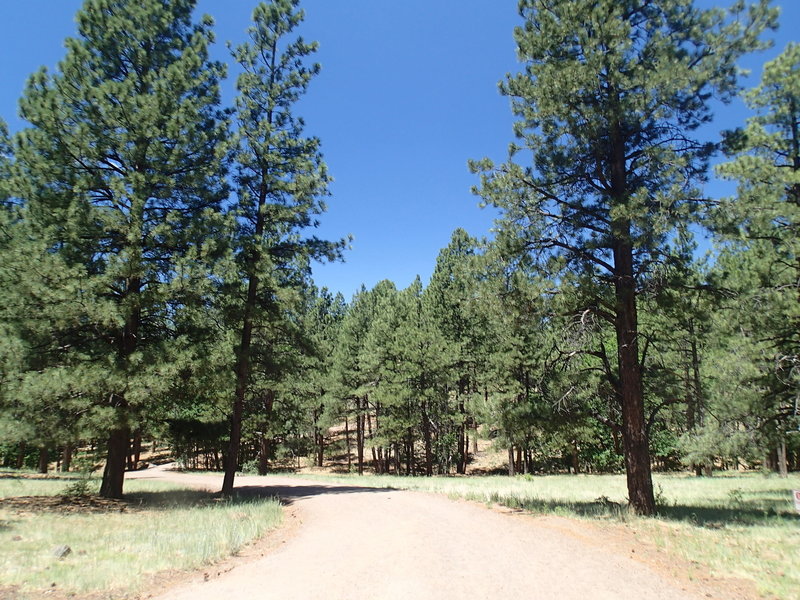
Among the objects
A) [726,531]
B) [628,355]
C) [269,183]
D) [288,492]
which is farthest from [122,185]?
[726,531]

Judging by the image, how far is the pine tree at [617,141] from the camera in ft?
30.8

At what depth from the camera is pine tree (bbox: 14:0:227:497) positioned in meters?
11.0

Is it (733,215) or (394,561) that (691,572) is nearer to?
(394,561)

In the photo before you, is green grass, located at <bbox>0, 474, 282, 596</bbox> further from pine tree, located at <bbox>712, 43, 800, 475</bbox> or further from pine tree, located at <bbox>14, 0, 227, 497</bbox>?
pine tree, located at <bbox>712, 43, 800, 475</bbox>

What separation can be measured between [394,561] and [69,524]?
7.17m

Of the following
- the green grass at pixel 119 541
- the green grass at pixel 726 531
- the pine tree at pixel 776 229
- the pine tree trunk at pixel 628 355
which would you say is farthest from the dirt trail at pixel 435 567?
the pine tree at pixel 776 229

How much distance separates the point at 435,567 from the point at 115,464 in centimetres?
1072

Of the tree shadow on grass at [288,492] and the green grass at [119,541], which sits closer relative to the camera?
the green grass at [119,541]

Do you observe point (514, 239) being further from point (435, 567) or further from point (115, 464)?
point (115, 464)

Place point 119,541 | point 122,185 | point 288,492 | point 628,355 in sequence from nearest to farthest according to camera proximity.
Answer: point 119,541 → point 628,355 → point 122,185 → point 288,492

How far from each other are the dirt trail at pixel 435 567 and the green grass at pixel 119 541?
706 millimetres

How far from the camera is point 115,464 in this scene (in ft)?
41.5

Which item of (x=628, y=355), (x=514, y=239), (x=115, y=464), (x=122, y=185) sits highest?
(x=122, y=185)

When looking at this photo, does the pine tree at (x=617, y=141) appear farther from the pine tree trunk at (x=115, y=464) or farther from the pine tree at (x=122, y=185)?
the pine tree trunk at (x=115, y=464)
